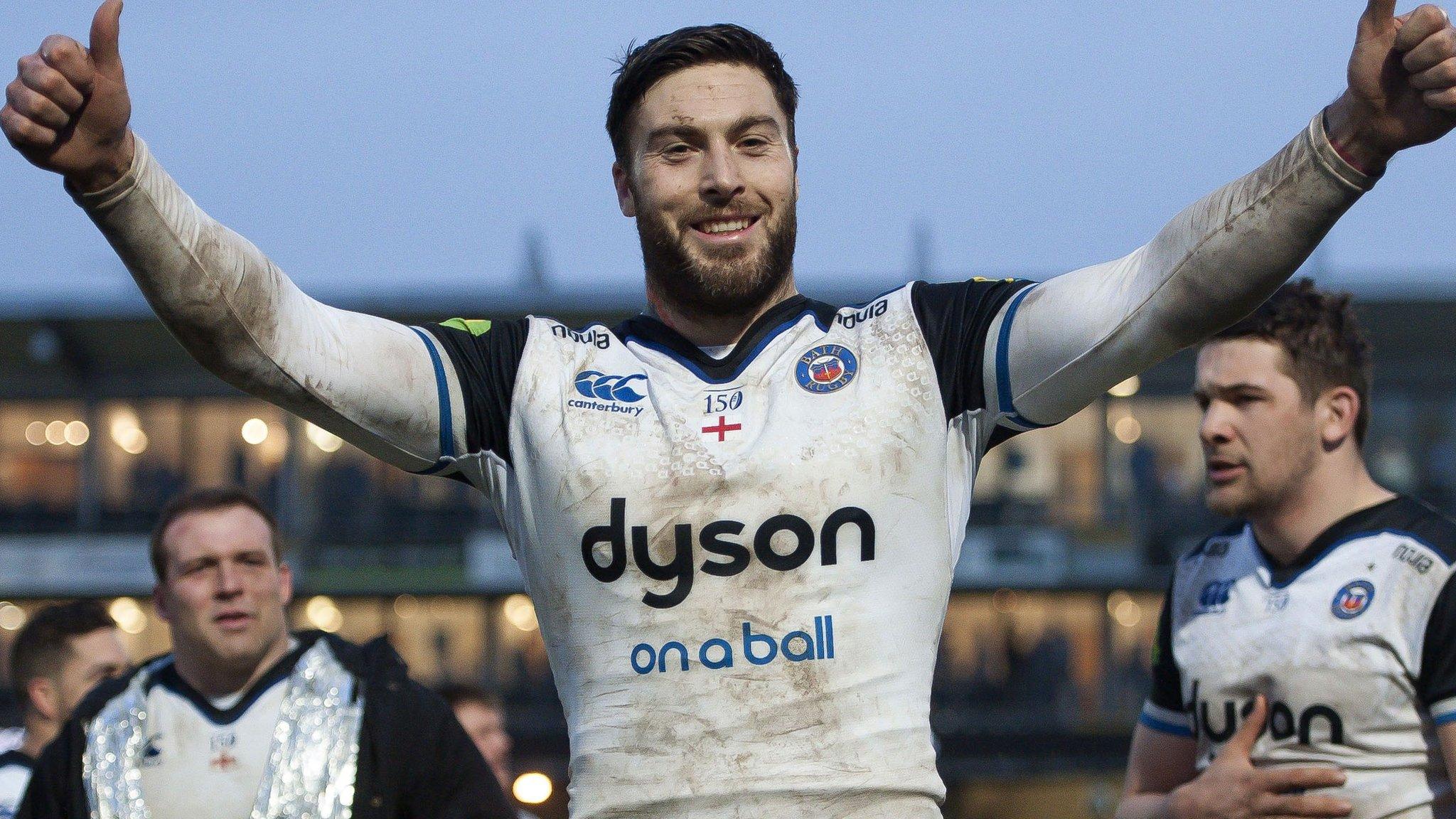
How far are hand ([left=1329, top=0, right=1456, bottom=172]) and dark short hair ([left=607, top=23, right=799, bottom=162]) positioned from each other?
1.16 meters

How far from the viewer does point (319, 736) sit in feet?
15.2

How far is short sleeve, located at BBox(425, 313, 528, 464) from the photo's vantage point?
10.5ft

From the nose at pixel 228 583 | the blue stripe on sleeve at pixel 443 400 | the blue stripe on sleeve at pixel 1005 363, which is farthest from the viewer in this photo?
the nose at pixel 228 583

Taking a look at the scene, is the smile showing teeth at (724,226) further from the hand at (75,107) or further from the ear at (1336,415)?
the ear at (1336,415)

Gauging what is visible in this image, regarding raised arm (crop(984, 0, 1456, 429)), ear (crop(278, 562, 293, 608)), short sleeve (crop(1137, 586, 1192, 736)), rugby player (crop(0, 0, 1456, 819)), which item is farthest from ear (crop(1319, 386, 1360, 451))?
ear (crop(278, 562, 293, 608))

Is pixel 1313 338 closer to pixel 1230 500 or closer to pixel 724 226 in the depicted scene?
pixel 1230 500

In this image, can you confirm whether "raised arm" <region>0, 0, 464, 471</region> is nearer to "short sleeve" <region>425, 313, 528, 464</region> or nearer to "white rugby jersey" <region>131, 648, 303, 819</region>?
"short sleeve" <region>425, 313, 528, 464</region>

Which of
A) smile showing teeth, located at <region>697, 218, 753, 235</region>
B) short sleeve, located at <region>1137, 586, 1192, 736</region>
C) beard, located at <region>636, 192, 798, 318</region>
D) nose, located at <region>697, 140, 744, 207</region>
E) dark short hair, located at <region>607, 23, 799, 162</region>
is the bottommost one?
short sleeve, located at <region>1137, 586, 1192, 736</region>

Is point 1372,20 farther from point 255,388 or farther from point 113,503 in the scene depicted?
point 113,503

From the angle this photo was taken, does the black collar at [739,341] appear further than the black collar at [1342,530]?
No

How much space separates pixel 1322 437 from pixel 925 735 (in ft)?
6.11

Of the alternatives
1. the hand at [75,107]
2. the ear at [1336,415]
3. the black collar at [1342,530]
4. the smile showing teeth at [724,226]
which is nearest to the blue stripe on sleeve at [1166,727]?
the black collar at [1342,530]

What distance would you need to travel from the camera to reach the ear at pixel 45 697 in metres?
6.13

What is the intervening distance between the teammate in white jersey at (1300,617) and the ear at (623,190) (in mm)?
1743
